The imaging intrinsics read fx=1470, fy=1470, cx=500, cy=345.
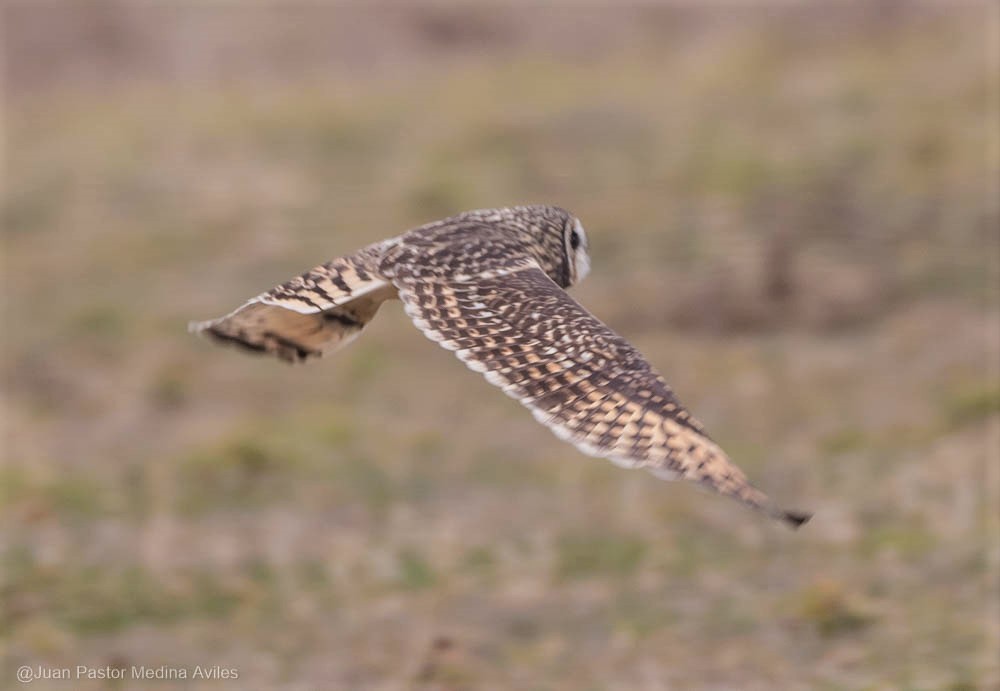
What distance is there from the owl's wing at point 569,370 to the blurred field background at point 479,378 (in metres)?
2.09

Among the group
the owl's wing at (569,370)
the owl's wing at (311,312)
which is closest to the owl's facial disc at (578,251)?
the owl's wing at (569,370)

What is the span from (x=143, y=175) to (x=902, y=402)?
9.67 metres

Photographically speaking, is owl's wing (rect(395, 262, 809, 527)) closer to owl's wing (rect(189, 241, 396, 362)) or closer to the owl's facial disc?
owl's wing (rect(189, 241, 396, 362))

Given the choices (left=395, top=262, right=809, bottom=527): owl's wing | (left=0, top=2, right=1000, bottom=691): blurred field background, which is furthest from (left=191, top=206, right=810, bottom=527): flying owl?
(left=0, top=2, right=1000, bottom=691): blurred field background

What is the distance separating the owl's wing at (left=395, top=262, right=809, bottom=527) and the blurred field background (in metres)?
2.09

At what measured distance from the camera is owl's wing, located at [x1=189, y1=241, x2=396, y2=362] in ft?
16.9

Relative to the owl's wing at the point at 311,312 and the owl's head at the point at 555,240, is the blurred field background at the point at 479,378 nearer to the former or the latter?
the owl's wing at the point at 311,312

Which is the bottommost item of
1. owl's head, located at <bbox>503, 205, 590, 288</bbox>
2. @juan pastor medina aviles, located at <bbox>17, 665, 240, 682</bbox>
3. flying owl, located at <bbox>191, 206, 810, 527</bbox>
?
@juan pastor medina aviles, located at <bbox>17, 665, 240, 682</bbox>

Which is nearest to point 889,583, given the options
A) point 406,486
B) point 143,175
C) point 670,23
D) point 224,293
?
point 406,486

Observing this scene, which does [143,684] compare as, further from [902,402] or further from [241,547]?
[902,402]

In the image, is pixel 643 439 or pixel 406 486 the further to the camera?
pixel 406 486

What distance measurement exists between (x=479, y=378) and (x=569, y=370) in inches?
274

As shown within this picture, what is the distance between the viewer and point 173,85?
19.8 meters

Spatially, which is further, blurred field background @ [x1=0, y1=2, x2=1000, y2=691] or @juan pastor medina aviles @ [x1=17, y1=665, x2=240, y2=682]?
blurred field background @ [x1=0, y1=2, x2=1000, y2=691]
